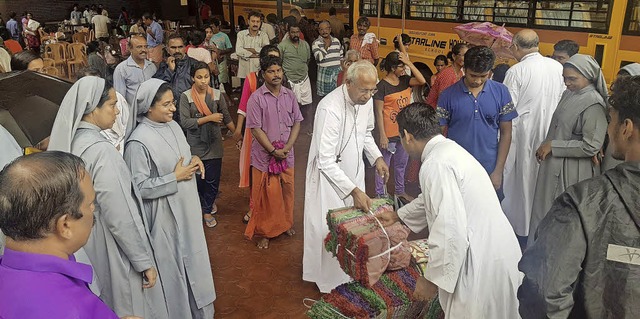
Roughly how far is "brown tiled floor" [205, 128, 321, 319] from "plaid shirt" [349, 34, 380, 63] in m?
3.45

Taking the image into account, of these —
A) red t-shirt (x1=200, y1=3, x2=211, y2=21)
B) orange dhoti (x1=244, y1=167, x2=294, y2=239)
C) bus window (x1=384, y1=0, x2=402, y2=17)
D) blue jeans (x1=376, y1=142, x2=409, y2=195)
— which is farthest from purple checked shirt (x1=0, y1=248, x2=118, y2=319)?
red t-shirt (x1=200, y1=3, x2=211, y2=21)

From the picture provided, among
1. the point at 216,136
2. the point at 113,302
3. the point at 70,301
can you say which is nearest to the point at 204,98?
the point at 216,136

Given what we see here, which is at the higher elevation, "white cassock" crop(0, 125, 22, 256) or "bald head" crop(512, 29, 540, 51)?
"bald head" crop(512, 29, 540, 51)

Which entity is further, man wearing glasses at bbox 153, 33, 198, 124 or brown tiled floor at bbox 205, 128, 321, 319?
man wearing glasses at bbox 153, 33, 198, 124

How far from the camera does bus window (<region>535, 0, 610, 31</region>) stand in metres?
5.77

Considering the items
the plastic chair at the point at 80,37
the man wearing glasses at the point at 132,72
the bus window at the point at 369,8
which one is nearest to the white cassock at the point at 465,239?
the man wearing glasses at the point at 132,72

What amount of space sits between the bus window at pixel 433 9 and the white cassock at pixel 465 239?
557 cm

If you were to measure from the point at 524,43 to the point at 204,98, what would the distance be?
11.0 ft

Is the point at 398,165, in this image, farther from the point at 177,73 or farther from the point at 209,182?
the point at 177,73

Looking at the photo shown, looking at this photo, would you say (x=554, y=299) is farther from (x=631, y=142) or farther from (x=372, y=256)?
(x=372, y=256)

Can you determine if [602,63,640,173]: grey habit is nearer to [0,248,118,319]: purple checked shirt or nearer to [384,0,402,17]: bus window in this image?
[0,248,118,319]: purple checked shirt

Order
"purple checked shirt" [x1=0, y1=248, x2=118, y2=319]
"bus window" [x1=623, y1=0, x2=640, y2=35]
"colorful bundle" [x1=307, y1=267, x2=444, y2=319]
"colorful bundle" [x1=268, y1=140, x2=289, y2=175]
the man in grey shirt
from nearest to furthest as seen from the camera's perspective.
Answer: "purple checked shirt" [x1=0, y1=248, x2=118, y2=319] → "colorful bundle" [x1=307, y1=267, x2=444, y2=319] → "colorful bundle" [x1=268, y1=140, x2=289, y2=175] → "bus window" [x1=623, y1=0, x2=640, y2=35] → the man in grey shirt

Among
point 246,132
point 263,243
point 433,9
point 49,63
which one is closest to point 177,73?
point 246,132

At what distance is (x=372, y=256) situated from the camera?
2.78 metres
